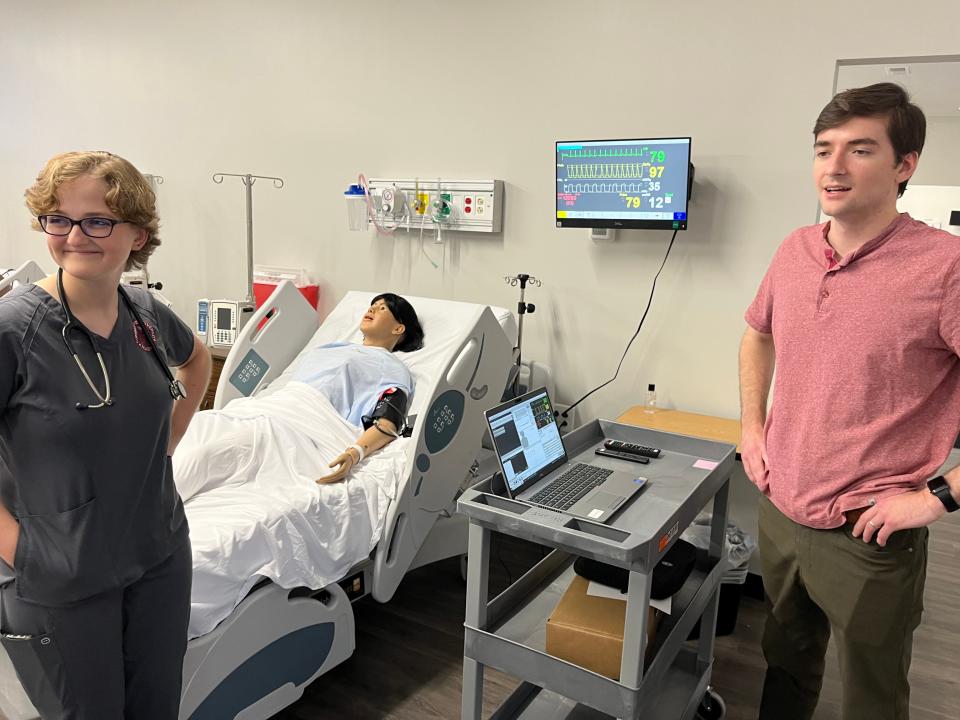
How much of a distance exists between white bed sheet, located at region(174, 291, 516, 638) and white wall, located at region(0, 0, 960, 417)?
3.09ft

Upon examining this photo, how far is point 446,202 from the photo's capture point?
3.36m

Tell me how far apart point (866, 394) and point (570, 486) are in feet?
2.13

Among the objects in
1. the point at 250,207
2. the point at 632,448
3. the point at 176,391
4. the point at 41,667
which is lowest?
the point at 41,667

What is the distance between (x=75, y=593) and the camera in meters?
1.21

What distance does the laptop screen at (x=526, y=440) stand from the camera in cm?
162

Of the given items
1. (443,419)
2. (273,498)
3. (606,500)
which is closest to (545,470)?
(606,500)

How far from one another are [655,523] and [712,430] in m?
1.33

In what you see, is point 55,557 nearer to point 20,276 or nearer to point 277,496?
point 277,496

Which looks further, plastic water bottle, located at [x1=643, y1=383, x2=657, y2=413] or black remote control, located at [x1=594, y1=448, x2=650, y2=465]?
plastic water bottle, located at [x1=643, y1=383, x2=657, y2=413]

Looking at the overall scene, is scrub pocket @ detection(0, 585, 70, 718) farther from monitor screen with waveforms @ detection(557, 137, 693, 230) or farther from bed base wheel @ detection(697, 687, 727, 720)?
monitor screen with waveforms @ detection(557, 137, 693, 230)

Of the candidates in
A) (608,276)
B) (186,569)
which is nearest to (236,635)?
(186,569)

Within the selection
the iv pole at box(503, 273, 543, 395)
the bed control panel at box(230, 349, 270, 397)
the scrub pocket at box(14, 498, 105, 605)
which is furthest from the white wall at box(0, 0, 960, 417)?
the scrub pocket at box(14, 498, 105, 605)

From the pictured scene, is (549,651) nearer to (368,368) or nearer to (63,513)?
(63,513)

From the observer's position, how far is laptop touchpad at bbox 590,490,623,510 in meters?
1.57
